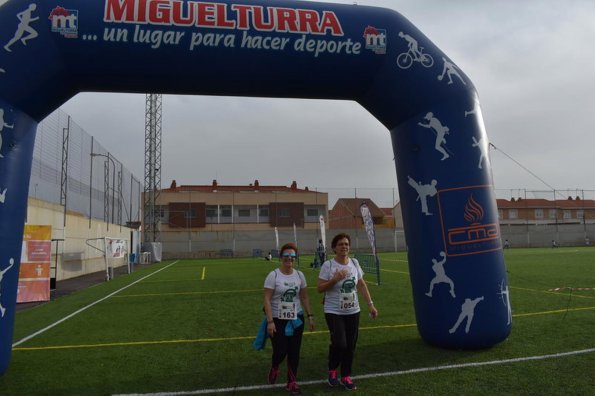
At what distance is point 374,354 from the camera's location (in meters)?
6.11

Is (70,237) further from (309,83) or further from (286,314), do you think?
(286,314)

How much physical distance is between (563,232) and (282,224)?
3393 cm

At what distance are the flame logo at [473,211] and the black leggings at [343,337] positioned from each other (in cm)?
238

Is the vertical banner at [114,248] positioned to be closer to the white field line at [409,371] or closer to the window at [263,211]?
the white field line at [409,371]

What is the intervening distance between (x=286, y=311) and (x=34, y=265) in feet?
36.5

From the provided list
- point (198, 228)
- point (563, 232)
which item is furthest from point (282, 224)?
point (563, 232)

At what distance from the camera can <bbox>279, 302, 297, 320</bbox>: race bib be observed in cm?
469

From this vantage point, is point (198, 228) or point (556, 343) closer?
point (556, 343)

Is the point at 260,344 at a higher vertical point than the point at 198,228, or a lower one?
lower

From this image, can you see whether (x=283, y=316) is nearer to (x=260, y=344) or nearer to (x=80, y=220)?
(x=260, y=344)

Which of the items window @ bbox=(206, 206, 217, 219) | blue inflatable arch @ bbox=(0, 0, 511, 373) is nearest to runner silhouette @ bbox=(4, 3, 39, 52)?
blue inflatable arch @ bbox=(0, 0, 511, 373)

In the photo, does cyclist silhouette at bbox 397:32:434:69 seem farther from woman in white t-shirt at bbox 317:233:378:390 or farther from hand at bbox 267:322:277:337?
hand at bbox 267:322:277:337

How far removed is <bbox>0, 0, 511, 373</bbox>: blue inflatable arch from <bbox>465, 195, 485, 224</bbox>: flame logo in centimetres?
2

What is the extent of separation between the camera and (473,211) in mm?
6180
